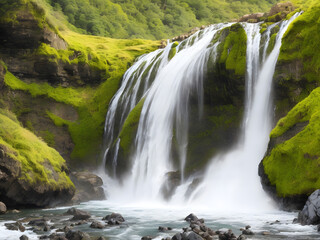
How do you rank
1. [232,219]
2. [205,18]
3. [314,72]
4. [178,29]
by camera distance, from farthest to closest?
[205,18]
[178,29]
[314,72]
[232,219]

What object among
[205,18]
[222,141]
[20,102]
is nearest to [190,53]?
[222,141]

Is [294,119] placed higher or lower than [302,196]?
higher

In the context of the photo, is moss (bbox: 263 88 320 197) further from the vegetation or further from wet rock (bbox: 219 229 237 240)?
the vegetation

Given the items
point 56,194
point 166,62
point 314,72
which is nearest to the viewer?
point 314,72

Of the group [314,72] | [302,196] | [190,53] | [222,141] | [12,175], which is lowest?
[302,196]

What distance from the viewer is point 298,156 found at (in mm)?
14297

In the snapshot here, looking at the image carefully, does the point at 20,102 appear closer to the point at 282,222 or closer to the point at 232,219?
the point at 232,219

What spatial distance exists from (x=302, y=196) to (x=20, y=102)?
74.4 ft

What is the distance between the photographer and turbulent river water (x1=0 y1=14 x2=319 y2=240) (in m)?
12.5

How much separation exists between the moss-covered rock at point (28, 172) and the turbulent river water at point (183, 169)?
1.09m

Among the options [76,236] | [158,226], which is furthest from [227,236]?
[76,236]

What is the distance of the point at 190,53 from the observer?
25.8m

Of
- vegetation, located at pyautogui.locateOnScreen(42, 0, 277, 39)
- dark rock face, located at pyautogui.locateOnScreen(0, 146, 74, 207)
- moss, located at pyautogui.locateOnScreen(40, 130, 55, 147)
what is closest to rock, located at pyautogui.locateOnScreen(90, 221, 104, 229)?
dark rock face, located at pyautogui.locateOnScreen(0, 146, 74, 207)

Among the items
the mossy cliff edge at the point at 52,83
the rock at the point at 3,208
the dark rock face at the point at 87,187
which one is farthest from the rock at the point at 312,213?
the mossy cliff edge at the point at 52,83
